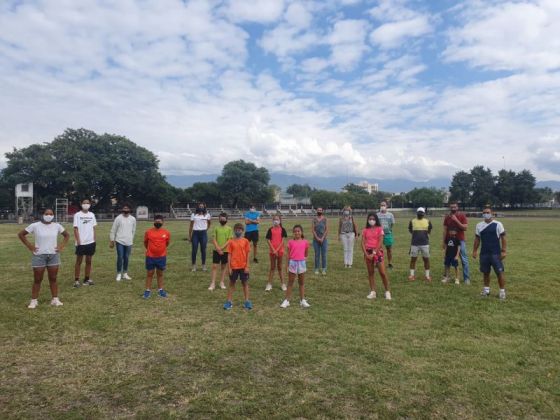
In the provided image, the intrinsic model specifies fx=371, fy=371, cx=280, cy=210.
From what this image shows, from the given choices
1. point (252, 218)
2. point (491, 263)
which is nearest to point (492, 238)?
point (491, 263)

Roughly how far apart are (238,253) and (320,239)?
12.6 ft

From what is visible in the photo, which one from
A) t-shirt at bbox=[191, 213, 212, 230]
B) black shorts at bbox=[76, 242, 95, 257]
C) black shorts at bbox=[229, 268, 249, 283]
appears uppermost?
t-shirt at bbox=[191, 213, 212, 230]

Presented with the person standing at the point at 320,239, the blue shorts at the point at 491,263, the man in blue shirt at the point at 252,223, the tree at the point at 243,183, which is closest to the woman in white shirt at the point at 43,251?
the man in blue shirt at the point at 252,223

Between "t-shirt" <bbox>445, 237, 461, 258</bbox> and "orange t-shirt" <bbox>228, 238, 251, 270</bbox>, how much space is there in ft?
18.3

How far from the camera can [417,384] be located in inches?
169

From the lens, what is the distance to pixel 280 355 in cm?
509

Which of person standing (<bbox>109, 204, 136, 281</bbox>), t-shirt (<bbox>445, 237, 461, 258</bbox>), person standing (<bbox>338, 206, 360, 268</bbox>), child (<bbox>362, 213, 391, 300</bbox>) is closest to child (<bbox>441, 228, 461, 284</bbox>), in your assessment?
t-shirt (<bbox>445, 237, 461, 258</bbox>)

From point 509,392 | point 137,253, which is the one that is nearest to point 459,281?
point 509,392

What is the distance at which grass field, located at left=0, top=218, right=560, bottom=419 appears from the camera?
387cm

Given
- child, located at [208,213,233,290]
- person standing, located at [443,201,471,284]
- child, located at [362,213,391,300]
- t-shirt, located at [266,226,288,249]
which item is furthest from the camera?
person standing, located at [443,201,471,284]

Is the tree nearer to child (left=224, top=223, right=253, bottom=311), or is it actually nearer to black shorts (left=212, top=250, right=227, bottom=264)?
black shorts (left=212, top=250, right=227, bottom=264)

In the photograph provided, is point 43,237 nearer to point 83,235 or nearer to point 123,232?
point 83,235

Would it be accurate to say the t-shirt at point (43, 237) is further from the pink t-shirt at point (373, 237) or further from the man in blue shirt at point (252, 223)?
the pink t-shirt at point (373, 237)

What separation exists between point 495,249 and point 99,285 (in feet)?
30.9
